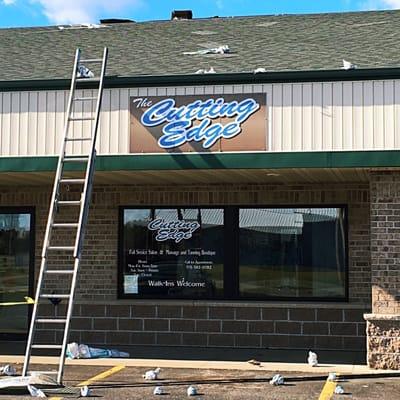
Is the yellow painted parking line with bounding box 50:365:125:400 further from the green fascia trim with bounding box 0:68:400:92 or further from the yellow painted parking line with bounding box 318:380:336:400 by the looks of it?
the green fascia trim with bounding box 0:68:400:92

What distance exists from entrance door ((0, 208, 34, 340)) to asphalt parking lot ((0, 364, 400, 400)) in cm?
330

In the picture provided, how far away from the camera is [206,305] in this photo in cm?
1330

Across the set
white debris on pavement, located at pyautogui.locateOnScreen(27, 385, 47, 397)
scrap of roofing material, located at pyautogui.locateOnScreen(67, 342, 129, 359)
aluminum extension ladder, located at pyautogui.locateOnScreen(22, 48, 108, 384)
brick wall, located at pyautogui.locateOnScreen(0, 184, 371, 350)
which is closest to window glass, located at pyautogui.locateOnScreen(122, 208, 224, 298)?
brick wall, located at pyautogui.locateOnScreen(0, 184, 371, 350)

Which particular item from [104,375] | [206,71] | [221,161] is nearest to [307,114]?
[221,161]

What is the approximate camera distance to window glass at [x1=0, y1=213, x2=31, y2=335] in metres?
14.2

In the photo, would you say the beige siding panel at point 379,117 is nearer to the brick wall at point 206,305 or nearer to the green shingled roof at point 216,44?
the green shingled roof at point 216,44

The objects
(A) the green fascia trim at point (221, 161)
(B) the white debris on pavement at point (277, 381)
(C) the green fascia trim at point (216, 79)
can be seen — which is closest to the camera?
(B) the white debris on pavement at point (277, 381)

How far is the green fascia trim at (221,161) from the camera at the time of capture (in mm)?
10539

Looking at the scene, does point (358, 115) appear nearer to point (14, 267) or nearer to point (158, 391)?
point (158, 391)

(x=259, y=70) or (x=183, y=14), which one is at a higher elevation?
(x=183, y=14)

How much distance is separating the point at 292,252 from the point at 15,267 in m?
5.21

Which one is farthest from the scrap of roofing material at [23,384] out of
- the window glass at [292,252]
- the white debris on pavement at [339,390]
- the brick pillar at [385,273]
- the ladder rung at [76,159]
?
the window glass at [292,252]

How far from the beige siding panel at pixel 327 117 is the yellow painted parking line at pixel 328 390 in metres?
3.27

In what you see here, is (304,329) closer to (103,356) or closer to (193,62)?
(103,356)
